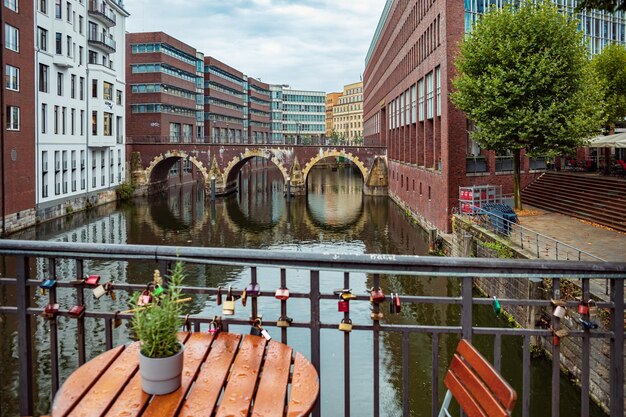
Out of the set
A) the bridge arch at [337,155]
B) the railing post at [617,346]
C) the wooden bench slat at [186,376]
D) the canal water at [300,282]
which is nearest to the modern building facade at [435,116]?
the canal water at [300,282]

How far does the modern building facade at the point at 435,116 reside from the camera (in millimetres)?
33938

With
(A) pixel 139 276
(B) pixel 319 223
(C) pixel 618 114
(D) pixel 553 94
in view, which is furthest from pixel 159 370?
(C) pixel 618 114

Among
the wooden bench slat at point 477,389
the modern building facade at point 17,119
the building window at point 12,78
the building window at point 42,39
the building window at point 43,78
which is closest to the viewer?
the wooden bench slat at point 477,389

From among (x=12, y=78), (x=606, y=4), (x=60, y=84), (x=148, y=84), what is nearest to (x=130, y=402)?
(x=606, y=4)

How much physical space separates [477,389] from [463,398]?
218 millimetres

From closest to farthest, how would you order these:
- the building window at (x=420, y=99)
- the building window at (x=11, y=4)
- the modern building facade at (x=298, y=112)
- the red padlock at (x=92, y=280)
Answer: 1. the red padlock at (x=92, y=280)
2. the building window at (x=11, y=4)
3. the building window at (x=420, y=99)
4. the modern building facade at (x=298, y=112)

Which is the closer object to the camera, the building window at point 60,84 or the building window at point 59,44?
the building window at point 59,44

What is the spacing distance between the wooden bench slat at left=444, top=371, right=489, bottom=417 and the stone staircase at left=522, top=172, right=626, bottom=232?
899 inches

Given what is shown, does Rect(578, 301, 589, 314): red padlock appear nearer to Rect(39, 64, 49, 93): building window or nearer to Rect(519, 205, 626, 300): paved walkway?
Rect(519, 205, 626, 300): paved walkway

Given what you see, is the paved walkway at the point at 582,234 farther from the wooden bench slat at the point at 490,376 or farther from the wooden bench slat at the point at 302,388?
the wooden bench slat at the point at 302,388

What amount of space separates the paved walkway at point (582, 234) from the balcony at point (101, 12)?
41168 millimetres

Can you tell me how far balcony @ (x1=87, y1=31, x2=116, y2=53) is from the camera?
167 feet

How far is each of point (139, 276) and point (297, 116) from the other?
462ft

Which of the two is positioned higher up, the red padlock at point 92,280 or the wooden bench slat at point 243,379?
the red padlock at point 92,280
